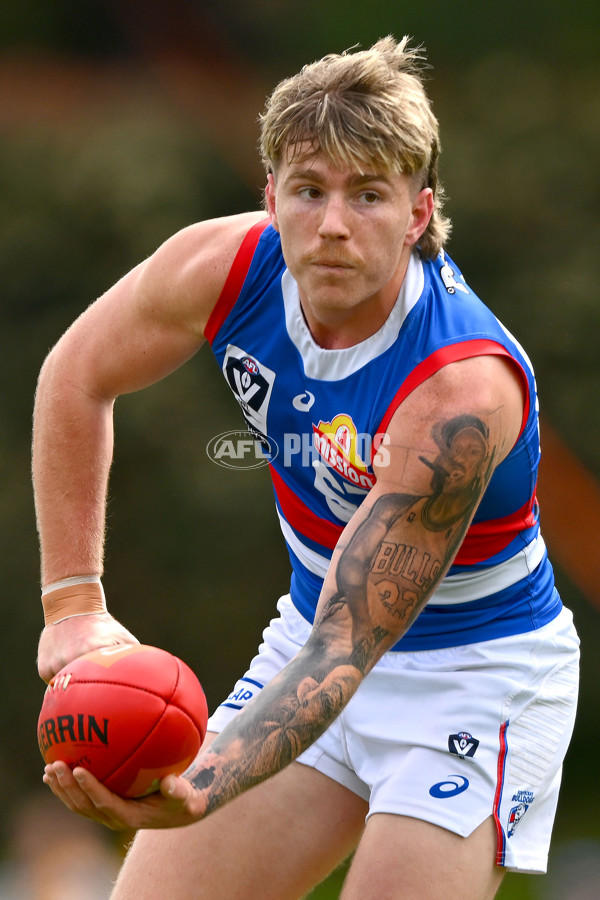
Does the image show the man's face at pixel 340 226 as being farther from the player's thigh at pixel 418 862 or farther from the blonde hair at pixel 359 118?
the player's thigh at pixel 418 862

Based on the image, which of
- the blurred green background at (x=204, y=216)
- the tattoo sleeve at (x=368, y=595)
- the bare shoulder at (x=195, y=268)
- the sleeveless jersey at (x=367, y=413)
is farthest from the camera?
the blurred green background at (x=204, y=216)

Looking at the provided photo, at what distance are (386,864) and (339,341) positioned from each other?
1205 millimetres

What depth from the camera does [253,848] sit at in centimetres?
274

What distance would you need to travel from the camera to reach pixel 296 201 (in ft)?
8.12

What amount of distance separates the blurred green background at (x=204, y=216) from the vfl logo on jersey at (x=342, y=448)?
3.36 metres

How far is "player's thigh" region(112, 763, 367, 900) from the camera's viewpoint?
2701 mm


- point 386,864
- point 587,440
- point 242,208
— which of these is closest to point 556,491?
point 587,440

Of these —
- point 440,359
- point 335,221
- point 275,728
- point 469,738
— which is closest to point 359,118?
point 335,221

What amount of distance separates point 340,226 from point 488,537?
88cm

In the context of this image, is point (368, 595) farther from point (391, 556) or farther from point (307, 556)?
point (307, 556)

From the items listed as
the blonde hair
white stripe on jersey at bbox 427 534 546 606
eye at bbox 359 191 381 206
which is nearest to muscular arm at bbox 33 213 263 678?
the blonde hair

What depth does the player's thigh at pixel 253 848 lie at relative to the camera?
106 inches

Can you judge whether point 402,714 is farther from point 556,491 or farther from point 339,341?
point 556,491

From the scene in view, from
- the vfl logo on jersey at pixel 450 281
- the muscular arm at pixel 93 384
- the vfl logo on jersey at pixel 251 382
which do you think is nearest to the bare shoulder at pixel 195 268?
the muscular arm at pixel 93 384
